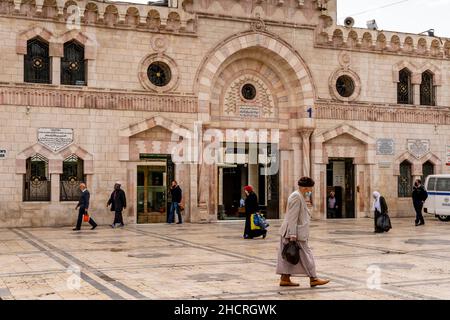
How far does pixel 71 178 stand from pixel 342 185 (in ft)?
38.6

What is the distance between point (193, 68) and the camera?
25.6 metres

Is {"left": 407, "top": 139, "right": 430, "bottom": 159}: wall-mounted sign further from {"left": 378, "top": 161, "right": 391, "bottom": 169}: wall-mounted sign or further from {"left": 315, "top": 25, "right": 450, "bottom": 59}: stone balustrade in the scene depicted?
{"left": 315, "top": 25, "right": 450, "bottom": 59}: stone balustrade

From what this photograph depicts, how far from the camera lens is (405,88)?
97.5 ft

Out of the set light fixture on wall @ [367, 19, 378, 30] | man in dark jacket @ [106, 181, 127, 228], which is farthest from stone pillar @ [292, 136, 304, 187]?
light fixture on wall @ [367, 19, 378, 30]

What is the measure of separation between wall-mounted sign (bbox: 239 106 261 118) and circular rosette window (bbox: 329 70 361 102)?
3.59 meters

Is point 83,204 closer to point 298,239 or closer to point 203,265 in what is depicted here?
point 203,265

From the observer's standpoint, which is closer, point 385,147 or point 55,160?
point 55,160

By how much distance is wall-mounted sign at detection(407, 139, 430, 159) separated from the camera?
29.2 meters

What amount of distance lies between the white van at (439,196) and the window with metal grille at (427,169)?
4.60 feet

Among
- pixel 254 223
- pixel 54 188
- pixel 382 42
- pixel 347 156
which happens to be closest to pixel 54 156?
pixel 54 188

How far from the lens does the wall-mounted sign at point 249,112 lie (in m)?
26.8

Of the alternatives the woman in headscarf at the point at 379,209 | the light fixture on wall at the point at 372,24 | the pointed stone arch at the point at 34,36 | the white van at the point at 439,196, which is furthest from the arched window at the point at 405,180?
the pointed stone arch at the point at 34,36

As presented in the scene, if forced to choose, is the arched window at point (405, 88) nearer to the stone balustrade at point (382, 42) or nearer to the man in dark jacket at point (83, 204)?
the stone balustrade at point (382, 42)
